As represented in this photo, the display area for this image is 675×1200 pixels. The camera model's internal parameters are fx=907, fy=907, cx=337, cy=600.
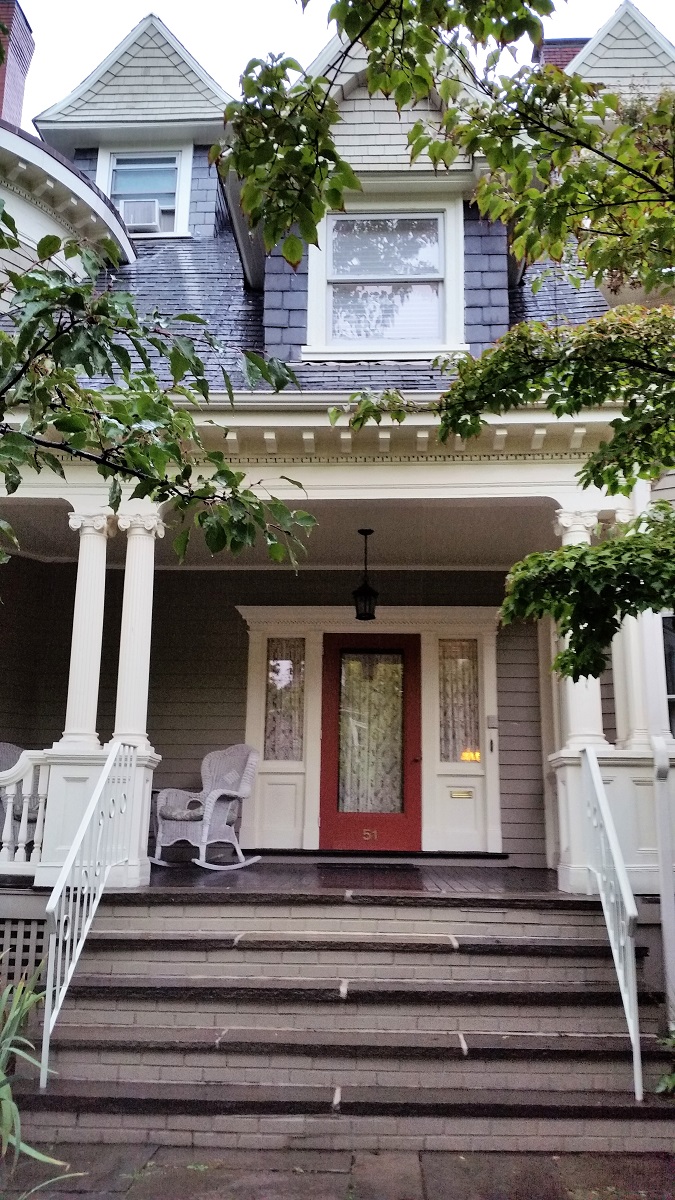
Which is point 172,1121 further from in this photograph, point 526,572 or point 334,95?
point 334,95

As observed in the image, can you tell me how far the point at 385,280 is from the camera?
679 centimetres

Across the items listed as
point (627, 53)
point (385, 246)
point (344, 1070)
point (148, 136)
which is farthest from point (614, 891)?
point (148, 136)

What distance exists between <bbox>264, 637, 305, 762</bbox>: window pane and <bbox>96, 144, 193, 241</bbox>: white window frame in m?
4.25

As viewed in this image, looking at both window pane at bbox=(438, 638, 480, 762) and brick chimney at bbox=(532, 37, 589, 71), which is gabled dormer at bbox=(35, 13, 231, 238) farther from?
window pane at bbox=(438, 638, 480, 762)

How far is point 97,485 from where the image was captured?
20.1ft

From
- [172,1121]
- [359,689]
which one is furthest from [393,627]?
[172,1121]

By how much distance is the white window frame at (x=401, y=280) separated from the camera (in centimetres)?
657

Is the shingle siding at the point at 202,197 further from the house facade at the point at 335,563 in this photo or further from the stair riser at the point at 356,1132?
the stair riser at the point at 356,1132

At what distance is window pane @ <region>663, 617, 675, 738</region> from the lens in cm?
629

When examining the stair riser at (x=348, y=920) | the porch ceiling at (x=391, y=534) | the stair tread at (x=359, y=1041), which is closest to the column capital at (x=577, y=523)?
the porch ceiling at (x=391, y=534)

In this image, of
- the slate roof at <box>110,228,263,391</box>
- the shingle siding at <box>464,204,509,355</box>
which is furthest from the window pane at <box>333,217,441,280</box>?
the slate roof at <box>110,228,263,391</box>

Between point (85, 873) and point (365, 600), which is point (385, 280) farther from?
point (85, 873)

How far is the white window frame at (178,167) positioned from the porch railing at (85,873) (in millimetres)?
5777

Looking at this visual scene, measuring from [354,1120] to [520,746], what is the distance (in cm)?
423
